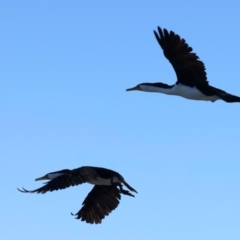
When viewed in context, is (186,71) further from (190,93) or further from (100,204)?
(100,204)

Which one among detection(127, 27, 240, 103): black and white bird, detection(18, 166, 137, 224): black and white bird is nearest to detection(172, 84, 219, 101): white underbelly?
detection(127, 27, 240, 103): black and white bird

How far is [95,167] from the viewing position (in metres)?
29.1

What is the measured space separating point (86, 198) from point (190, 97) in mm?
4370

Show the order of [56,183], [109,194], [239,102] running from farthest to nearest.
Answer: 1. [109,194]
2. [239,102]
3. [56,183]

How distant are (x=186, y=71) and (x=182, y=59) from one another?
449 mm

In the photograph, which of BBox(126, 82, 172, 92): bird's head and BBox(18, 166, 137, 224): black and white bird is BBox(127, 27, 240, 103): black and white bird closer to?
BBox(126, 82, 172, 92): bird's head

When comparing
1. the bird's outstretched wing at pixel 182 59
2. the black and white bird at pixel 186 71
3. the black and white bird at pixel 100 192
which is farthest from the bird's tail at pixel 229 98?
the black and white bird at pixel 100 192

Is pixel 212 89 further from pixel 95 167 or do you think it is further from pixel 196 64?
pixel 95 167

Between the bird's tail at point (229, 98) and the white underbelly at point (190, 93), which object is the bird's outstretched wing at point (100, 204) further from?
the bird's tail at point (229, 98)

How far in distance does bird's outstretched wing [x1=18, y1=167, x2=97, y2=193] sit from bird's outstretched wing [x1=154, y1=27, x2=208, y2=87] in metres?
3.97

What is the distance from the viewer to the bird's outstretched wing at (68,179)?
2588 cm

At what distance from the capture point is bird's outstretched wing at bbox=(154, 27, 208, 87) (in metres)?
28.5

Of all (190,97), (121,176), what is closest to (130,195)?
(121,176)

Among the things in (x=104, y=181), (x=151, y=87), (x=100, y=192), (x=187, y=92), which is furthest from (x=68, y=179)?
(x=151, y=87)
